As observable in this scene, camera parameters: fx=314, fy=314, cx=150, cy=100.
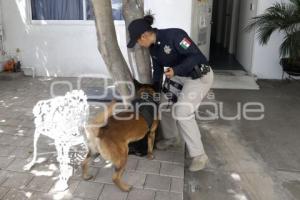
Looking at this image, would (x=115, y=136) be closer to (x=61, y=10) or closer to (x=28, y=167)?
(x=28, y=167)

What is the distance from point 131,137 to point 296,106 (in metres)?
3.39

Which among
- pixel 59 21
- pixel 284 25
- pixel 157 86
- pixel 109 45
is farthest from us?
pixel 59 21

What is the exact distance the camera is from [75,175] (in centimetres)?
290

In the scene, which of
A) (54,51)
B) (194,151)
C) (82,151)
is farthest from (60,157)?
(54,51)

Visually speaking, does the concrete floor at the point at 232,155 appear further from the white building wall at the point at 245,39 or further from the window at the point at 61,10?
the window at the point at 61,10

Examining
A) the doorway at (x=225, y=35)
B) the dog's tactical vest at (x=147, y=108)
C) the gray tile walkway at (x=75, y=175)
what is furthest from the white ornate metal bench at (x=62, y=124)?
the doorway at (x=225, y=35)

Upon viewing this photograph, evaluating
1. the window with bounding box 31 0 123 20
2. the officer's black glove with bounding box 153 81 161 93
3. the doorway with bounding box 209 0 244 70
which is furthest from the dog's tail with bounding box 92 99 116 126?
the doorway with bounding box 209 0 244 70

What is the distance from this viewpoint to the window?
6469mm

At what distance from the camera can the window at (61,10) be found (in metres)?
6.47

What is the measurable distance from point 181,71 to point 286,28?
155 inches

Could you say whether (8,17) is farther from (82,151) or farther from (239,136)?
(239,136)

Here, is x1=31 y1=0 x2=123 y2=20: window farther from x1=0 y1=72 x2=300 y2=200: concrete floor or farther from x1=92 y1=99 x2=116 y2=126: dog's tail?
x1=92 y1=99 x2=116 y2=126: dog's tail

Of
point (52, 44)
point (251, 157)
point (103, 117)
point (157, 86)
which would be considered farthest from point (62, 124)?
point (52, 44)

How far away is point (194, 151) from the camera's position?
299cm
